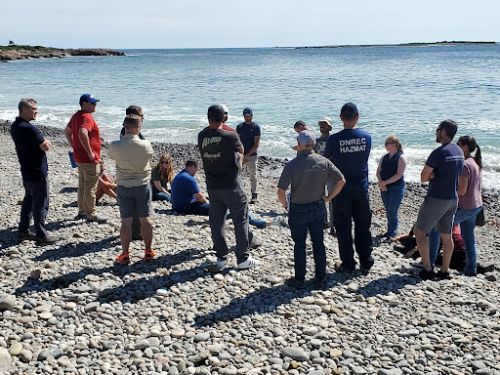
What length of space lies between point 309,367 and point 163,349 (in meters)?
1.54

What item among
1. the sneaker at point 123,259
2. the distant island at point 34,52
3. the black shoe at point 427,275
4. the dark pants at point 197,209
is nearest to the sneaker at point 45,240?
the sneaker at point 123,259

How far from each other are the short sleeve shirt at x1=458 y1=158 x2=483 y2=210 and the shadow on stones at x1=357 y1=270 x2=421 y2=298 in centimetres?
128

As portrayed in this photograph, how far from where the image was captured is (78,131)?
8.38 m

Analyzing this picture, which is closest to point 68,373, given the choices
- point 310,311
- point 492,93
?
point 310,311

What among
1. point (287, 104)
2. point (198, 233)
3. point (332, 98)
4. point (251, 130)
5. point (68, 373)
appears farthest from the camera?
point (332, 98)

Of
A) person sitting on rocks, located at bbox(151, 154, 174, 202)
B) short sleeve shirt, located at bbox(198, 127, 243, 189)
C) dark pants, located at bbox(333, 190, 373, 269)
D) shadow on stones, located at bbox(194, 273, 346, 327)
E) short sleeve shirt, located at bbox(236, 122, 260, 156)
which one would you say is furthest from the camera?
short sleeve shirt, located at bbox(236, 122, 260, 156)

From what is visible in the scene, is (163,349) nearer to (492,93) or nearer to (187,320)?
(187,320)

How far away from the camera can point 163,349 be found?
5457mm

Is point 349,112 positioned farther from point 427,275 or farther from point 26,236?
point 26,236

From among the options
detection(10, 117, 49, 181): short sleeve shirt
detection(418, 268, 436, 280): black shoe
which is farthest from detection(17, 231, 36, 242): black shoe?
detection(418, 268, 436, 280): black shoe

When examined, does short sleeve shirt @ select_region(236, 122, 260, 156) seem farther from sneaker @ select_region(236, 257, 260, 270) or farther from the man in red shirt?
sneaker @ select_region(236, 257, 260, 270)

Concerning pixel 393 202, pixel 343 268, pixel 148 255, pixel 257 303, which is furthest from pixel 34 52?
pixel 257 303

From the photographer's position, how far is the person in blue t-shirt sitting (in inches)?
383

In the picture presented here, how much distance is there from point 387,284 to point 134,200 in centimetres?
367
